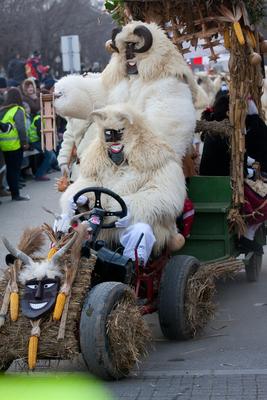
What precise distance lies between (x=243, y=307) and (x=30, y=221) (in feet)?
20.1

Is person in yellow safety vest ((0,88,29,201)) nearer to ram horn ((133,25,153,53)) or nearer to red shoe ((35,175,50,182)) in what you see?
red shoe ((35,175,50,182))

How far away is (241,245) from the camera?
8797 millimetres

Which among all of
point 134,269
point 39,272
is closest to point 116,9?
point 134,269

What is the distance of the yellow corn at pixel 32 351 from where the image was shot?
566cm

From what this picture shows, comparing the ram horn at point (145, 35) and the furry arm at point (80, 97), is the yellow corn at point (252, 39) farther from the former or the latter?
the furry arm at point (80, 97)

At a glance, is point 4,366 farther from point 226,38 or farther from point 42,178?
point 42,178

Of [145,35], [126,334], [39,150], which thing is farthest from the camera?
[39,150]

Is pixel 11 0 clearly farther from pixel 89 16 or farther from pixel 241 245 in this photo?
pixel 241 245

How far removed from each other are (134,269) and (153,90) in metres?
2.09

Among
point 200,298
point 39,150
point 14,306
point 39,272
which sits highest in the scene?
point 39,272

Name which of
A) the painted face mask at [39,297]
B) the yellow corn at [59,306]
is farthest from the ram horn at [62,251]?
the yellow corn at [59,306]

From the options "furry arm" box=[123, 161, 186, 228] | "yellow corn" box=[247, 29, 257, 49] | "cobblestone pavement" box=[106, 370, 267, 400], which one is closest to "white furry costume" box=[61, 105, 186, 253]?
"furry arm" box=[123, 161, 186, 228]

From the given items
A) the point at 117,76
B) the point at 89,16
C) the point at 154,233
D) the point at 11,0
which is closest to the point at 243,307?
the point at 154,233

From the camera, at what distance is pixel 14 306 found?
231 inches
